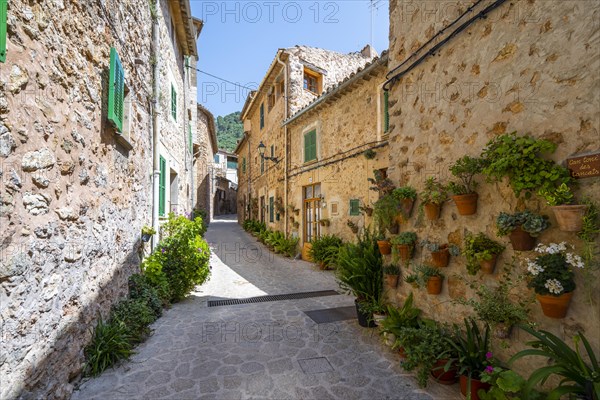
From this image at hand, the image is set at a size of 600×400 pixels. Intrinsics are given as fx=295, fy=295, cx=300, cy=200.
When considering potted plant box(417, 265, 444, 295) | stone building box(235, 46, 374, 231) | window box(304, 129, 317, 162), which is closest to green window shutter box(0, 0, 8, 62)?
potted plant box(417, 265, 444, 295)

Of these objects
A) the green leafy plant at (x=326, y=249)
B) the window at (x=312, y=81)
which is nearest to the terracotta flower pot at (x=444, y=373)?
the green leafy plant at (x=326, y=249)

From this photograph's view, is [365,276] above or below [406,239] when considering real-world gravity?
below

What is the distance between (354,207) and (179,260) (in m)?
4.28

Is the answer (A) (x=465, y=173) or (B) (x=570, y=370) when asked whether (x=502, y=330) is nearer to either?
(B) (x=570, y=370)

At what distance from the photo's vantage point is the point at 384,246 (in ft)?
13.3

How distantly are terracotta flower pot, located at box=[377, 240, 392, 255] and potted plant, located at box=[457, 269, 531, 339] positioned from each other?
1420mm

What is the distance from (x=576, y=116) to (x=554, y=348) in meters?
1.65

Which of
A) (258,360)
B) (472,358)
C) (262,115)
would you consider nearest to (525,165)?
(472,358)

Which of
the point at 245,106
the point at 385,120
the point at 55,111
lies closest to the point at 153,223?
the point at 55,111

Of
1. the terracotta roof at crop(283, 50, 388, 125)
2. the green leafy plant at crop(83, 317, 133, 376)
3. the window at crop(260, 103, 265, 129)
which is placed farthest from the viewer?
the window at crop(260, 103, 265, 129)

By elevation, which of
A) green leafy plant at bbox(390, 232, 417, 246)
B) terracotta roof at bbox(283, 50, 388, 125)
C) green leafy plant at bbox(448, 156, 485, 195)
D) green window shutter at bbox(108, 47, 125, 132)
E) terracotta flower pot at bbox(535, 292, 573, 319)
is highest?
terracotta roof at bbox(283, 50, 388, 125)

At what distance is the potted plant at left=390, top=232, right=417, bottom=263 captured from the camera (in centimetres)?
363

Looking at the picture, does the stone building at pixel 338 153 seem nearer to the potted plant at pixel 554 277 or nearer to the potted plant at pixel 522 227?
the potted plant at pixel 522 227

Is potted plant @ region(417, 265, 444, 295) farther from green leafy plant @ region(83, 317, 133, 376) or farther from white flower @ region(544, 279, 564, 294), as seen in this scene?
green leafy plant @ region(83, 317, 133, 376)
